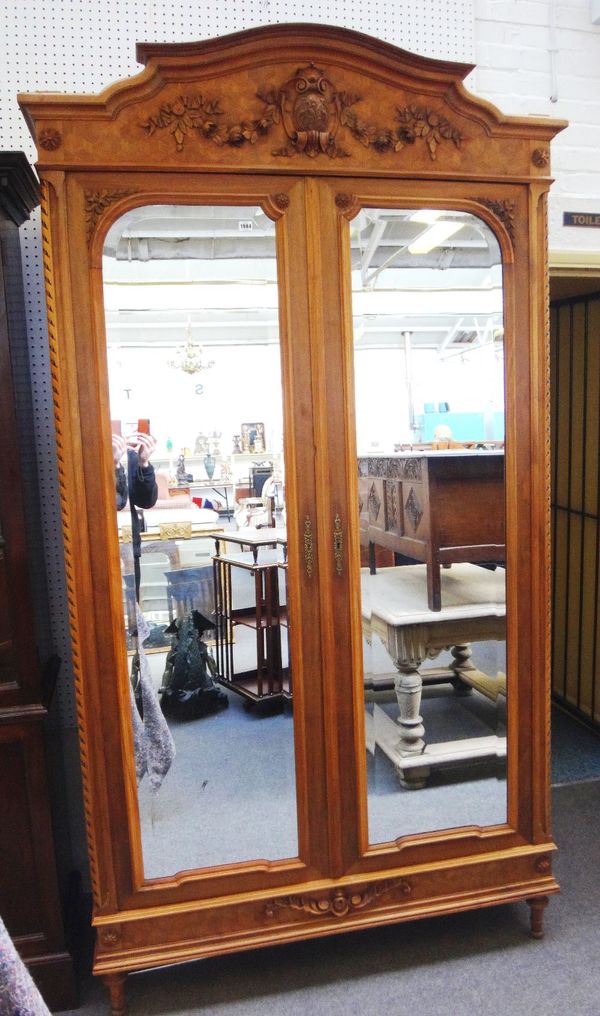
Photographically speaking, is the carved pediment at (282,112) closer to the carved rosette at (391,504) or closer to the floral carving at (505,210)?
the floral carving at (505,210)

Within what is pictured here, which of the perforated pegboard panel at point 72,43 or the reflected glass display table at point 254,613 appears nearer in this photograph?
the reflected glass display table at point 254,613

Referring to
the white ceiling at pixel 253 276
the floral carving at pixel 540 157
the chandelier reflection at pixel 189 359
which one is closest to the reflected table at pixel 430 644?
the white ceiling at pixel 253 276

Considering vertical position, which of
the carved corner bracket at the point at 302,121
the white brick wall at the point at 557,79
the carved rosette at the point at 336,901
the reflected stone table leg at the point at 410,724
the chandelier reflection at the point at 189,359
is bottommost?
the carved rosette at the point at 336,901

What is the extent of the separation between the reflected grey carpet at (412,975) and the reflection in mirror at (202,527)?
0.44 metres

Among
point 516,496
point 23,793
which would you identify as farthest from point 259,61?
point 23,793

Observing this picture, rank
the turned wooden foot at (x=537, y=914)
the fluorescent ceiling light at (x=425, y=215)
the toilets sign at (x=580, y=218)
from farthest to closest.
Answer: the toilets sign at (x=580, y=218) < the turned wooden foot at (x=537, y=914) < the fluorescent ceiling light at (x=425, y=215)

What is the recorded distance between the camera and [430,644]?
80.3 inches

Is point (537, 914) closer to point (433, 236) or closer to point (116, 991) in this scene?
point (116, 991)

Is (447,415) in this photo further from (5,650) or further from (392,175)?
(5,650)

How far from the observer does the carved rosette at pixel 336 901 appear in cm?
191

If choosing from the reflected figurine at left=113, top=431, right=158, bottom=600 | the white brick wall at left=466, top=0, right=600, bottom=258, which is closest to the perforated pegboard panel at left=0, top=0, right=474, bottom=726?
the white brick wall at left=466, top=0, right=600, bottom=258

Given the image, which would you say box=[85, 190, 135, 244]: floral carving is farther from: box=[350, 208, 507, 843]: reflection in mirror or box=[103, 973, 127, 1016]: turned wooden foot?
box=[103, 973, 127, 1016]: turned wooden foot

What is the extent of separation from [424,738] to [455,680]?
0.21 m

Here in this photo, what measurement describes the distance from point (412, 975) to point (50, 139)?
252 cm
